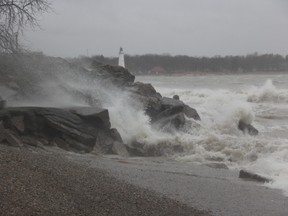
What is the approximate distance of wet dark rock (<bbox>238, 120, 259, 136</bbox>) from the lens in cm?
2024

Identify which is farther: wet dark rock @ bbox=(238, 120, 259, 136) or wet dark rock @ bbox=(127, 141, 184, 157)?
wet dark rock @ bbox=(238, 120, 259, 136)

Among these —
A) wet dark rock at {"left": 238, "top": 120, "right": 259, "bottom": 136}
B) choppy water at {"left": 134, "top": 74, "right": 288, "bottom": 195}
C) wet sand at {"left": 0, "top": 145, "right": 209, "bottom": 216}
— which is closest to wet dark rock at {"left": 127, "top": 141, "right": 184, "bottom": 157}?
choppy water at {"left": 134, "top": 74, "right": 288, "bottom": 195}

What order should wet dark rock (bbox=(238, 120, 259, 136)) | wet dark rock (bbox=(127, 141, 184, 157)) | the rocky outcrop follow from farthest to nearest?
1. wet dark rock (bbox=(238, 120, 259, 136))
2. wet dark rock (bbox=(127, 141, 184, 157))
3. the rocky outcrop

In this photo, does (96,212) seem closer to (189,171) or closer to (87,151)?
(189,171)

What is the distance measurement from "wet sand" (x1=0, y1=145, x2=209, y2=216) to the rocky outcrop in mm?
4145

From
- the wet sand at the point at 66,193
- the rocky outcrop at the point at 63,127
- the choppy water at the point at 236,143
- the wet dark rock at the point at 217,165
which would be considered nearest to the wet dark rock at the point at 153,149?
the choppy water at the point at 236,143

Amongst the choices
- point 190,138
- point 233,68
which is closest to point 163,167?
point 190,138

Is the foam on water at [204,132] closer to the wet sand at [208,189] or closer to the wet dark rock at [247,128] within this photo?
the wet dark rock at [247,128]

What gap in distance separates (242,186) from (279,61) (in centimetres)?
10515

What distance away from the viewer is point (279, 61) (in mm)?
110375

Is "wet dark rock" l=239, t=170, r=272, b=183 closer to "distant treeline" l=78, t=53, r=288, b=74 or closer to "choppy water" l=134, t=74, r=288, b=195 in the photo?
"choppy water" l=134, t=74, r=288, b=195

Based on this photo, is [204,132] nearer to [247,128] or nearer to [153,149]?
[247,128]

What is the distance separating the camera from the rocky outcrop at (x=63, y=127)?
12.4 m

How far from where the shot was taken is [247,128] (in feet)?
67.8
